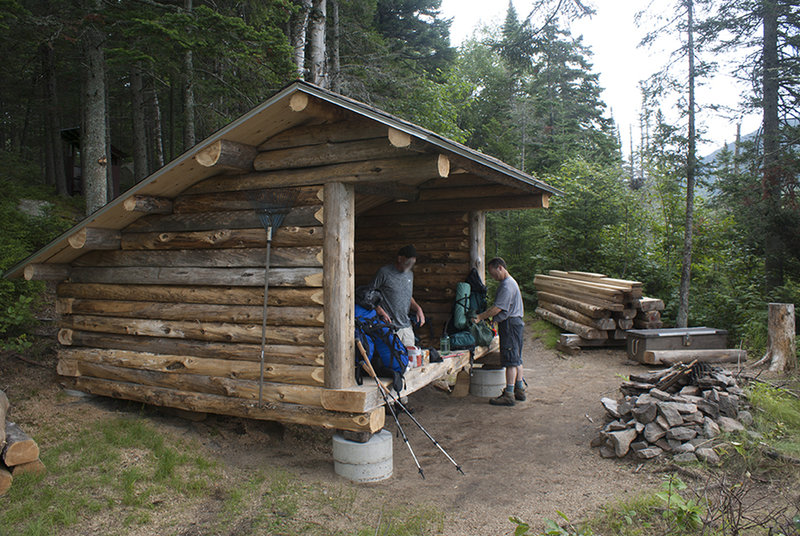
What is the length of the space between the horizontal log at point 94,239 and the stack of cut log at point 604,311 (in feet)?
29.5

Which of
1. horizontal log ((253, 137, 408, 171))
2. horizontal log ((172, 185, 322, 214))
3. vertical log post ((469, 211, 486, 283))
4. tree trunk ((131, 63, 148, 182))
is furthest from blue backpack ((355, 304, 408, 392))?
tree trunk ((131, 63, 148, 182))

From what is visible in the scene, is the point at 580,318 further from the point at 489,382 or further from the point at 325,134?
the point at 325,134

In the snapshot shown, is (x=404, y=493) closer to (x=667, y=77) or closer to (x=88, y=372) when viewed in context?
(x=88, y=372)

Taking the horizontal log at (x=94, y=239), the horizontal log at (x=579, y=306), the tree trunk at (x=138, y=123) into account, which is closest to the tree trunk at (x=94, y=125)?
the horizontal log at (x=94, y=239)

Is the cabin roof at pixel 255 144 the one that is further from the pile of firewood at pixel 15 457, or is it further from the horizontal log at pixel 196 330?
the pile of firewood at pixel 15 457

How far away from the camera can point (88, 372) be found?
6797 millimetres

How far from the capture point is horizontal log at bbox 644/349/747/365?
9.62m

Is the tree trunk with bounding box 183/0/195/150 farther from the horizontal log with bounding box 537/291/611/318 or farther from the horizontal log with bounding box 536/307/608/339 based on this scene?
the horizontal log with bounding box 536/307/608/339

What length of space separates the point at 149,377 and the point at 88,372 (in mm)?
1056

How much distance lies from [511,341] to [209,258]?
175 inches

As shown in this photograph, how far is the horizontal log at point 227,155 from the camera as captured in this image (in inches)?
211

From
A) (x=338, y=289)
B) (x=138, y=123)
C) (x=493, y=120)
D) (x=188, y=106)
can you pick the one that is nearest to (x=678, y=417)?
(x=338, y=289)

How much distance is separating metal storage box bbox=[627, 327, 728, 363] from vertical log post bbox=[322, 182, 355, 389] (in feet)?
22.2

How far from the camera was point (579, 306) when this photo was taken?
12.0 metres
